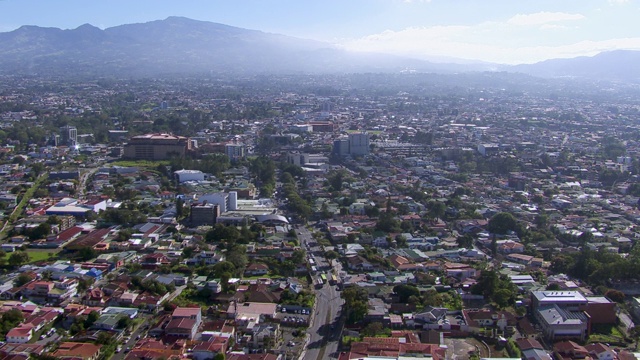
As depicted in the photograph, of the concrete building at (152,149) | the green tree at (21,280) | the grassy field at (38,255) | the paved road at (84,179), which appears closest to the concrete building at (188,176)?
the paved road at (84,179)

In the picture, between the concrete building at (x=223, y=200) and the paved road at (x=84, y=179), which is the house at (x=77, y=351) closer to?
the concrete building at (x=223, y=200)

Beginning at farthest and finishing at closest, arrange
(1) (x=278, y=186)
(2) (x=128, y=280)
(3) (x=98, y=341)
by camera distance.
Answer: (1) (x=278, y=186)
(2) (x=128, y=280)
(3) (x=98, y=341)

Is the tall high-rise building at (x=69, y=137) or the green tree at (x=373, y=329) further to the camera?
the tall high-rise building at (x=69, y=137)

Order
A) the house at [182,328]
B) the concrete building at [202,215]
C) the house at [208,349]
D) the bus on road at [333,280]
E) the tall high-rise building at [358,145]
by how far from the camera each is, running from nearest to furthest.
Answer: the house at [208,349] < the house at [182,328] < the bus on road at [333,280] < the concrete building at [202,215] < the tall high-rise building at [358,145]

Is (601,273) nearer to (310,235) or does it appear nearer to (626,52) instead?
(310,235)

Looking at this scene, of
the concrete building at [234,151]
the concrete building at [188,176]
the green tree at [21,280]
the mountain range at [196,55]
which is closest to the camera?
the green tree at [21,280]

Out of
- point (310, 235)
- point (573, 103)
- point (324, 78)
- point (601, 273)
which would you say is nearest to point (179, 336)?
point (310, 235)
